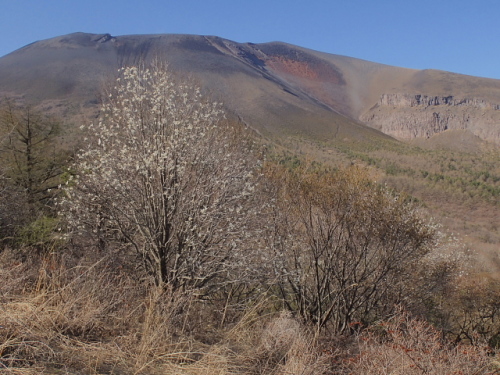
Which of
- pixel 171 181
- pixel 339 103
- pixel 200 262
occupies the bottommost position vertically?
pixel 200 262

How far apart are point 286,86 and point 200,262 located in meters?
119

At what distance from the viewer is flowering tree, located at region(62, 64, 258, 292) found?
250 inches

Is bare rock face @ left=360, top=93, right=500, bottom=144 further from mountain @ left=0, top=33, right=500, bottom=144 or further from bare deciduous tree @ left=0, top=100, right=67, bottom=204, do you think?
bare deciduous tree @ left=0, top=100, right=67, bottom=204

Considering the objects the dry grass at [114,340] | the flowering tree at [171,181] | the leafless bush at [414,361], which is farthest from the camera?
the flowering tree at [171,181]

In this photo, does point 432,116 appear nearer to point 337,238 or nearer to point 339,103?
point 339,103

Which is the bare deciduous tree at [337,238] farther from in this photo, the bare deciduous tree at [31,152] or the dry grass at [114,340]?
the bare deciduous tree at [31,152]

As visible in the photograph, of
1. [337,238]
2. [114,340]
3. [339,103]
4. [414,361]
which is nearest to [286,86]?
[339,103]

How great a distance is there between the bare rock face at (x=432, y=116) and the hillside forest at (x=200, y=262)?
10518 centimetres

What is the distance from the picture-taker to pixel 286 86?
4749 inches

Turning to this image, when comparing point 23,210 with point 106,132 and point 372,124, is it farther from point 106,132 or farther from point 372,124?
point 372,124

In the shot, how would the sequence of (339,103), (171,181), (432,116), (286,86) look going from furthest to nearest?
(339,103), (286,86), (432,116), (171,181)

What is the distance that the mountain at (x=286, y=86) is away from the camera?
6469cm

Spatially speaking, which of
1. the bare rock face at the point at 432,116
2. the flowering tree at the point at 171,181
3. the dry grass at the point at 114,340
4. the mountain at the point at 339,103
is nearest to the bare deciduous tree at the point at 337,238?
the mountain at the point at 339,103

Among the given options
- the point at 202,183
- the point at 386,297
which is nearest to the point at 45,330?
the point at 202,183
